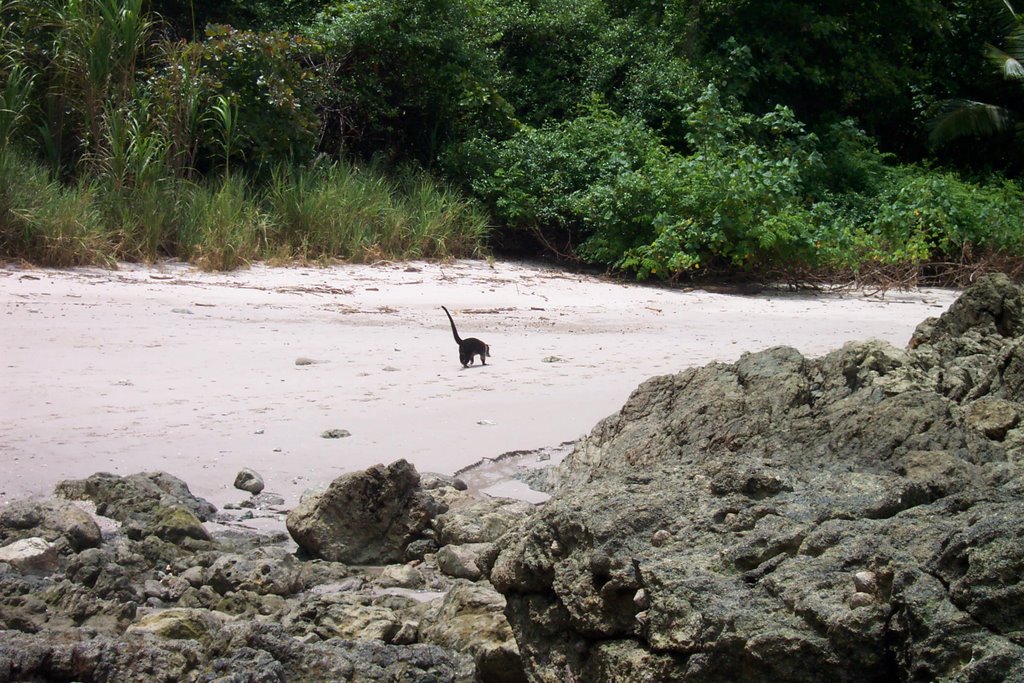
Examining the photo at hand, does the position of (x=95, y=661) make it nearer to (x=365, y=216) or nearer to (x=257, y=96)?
(x=365, y=216)

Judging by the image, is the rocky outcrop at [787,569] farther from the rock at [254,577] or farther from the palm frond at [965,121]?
the palm frond at [965,121]

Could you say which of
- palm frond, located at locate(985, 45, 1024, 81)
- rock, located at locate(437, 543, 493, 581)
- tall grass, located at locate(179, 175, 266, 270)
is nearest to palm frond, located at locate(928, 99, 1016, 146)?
palm frond, located at locate(985, 45, 1024, 81)

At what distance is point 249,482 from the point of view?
17.5 ft

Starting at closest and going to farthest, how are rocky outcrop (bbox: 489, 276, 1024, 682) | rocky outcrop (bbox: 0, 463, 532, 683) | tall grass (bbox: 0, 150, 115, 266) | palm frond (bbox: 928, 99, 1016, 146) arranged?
rocky outcrop (bbox: 489, 276, 1024, 682) → rocky outcrop (bbox: 0, 463, 532, 683) → tall grass (bbox: 0, 150, 115, 266) → palm frond (bbox: 928, 99, 1016, 146)

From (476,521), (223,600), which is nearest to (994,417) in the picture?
(476,521)

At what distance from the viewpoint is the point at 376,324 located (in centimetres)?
916

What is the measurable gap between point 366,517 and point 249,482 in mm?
780

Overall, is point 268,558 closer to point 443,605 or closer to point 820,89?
point 443,605

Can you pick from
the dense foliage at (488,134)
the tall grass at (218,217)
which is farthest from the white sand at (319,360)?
the dense foliage at (488,134)

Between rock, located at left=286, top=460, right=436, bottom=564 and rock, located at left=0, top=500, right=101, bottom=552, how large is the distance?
77 centimetres

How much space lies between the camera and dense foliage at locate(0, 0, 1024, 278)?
38.6ft

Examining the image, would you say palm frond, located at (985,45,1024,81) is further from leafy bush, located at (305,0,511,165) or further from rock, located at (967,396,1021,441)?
rock, located at (967,396,1021,441)

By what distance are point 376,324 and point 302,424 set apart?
2953 millimetres

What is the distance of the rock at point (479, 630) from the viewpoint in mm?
3238
